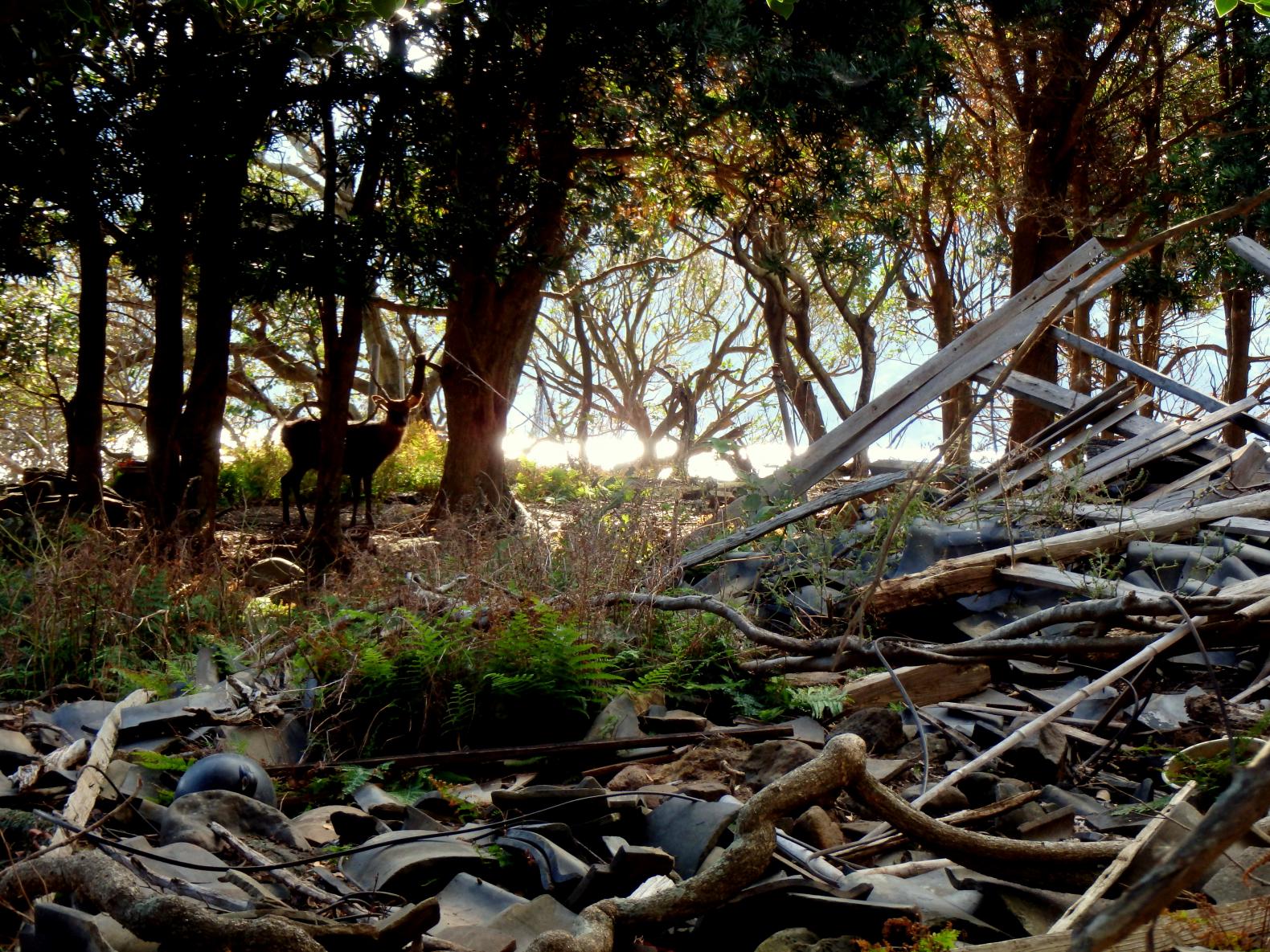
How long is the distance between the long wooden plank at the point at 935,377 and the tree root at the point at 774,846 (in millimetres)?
5279

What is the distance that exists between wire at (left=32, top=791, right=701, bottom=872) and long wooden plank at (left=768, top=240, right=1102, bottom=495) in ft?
15.7

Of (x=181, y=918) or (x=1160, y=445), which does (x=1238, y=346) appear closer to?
(x=1160, y=445)

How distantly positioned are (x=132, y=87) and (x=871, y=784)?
360 inches

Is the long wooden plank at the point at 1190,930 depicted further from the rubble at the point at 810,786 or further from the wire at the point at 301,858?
the wire at the point at 301,858

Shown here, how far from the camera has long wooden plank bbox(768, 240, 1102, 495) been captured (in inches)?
305

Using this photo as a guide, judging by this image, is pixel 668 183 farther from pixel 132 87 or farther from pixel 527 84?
pixel 132 87

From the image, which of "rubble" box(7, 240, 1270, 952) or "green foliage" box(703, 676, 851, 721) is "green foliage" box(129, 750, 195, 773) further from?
"green foliage" box(703, 676, 851, 721)

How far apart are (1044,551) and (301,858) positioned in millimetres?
4068

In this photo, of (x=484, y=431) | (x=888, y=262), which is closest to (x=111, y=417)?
(x=484, y=431)

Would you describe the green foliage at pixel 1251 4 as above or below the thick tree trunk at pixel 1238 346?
below

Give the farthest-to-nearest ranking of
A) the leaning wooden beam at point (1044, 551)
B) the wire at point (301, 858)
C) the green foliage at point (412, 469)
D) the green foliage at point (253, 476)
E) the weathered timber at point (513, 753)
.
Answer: the green foliage at point (412, 469) → the green foliage at point (253, 476) → the leaning wooden beam at point (1044, 551) → the weathered timber at point (513, 753) → the wire at point (301, 858)

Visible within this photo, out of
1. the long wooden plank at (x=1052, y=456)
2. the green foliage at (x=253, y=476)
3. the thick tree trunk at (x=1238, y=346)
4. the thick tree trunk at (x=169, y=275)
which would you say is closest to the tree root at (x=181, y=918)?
the long wooden plank at (x=1052, y=456)

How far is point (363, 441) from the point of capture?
10.7 metres

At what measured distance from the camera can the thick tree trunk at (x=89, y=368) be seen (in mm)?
9164
